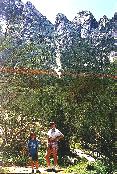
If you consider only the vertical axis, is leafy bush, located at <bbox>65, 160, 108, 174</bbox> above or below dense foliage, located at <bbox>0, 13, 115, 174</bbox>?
below

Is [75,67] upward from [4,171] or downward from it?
upward

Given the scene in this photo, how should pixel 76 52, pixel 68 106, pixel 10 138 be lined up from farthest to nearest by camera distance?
pixel 76 52 < pixel 68 106 < pixel 10 138

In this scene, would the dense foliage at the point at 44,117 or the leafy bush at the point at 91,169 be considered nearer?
the leafy bush at the point at 91,169

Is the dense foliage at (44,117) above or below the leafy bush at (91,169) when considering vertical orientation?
above

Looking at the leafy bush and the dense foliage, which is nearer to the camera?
the leafy bush

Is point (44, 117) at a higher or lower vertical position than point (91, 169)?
higher

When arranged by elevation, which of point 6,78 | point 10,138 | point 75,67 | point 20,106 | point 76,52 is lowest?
point 10,138

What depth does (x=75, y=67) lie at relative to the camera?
135750mm

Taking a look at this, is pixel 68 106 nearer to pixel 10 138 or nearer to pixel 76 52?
pixel 10 138

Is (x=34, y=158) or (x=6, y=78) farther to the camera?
(x=6, y=78)

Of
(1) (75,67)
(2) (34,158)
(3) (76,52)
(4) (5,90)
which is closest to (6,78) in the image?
(4) (5,90)

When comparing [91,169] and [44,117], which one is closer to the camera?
[91,169]

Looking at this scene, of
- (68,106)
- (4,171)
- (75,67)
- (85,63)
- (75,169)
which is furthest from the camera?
(85,63)

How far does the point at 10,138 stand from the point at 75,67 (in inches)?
4547
